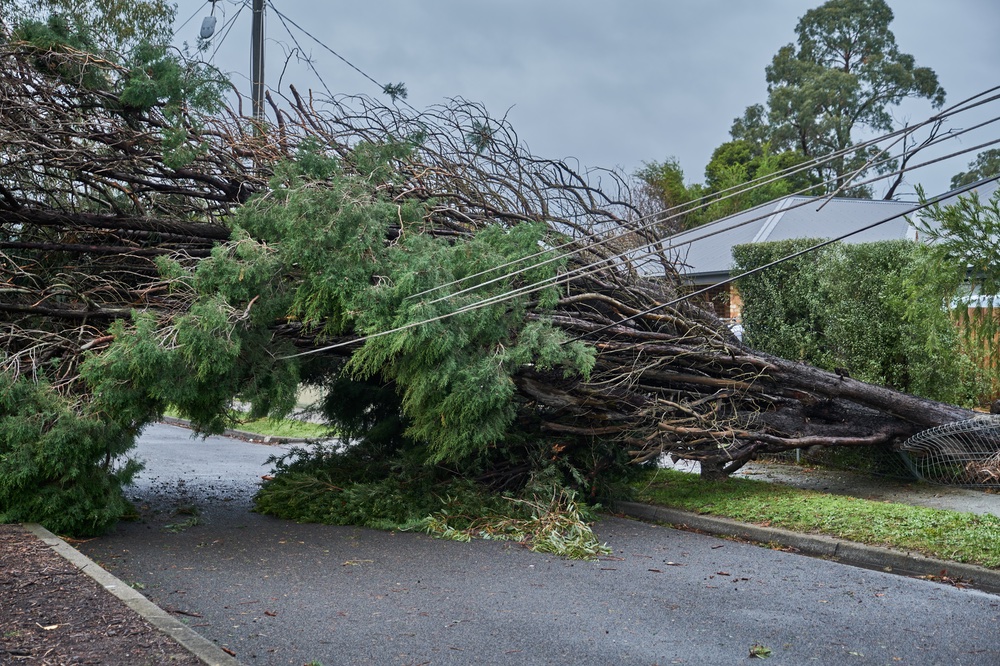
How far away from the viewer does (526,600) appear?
6.11 metres

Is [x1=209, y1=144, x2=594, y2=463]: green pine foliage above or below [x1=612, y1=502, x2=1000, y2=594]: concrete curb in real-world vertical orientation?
above

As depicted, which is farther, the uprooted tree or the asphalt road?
the uprooted tree

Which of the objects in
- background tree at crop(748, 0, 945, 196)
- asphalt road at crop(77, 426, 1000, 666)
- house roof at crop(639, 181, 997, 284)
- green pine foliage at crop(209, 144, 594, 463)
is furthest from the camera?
background tree at crop(748, 0, 945, 196)

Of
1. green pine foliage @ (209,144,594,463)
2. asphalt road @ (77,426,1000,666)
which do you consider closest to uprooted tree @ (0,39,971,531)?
green pine foliage @ (209,144,594,463)

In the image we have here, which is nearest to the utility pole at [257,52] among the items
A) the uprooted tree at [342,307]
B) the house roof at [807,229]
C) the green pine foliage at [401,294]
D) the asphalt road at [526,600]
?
the uprooted tree at [342,307]

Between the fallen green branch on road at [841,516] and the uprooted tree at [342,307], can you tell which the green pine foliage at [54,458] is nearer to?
the uprooted tree at [342,307]

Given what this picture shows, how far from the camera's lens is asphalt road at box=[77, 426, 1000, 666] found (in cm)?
505

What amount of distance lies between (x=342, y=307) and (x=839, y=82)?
40.2m

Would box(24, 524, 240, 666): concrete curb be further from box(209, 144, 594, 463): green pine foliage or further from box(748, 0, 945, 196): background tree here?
box(748, 0, 945, 196): background tree

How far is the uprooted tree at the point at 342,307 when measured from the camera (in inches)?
291

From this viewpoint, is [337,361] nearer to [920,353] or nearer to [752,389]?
[752,389]

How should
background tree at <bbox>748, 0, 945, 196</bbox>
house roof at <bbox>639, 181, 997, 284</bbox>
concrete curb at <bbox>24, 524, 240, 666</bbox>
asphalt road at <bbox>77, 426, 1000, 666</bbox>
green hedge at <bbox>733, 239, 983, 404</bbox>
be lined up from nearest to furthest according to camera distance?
1. concrete curb at <bbox>24, 524, 240, 666</bbox>
2. asphalt road at <bbox>77, 426, 1000, 666</bbox>
3. green hedge at <bbox>733, 239, 983, 404</bbox>
4. house roof at <bbox>639, 181, 997, 284</bbox>
5. background tree at <bbox>748, 0, 945, 196</bbox>

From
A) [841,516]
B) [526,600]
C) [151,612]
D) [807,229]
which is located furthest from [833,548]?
[807,229]

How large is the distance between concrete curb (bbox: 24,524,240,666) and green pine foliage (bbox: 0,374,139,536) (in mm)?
614
